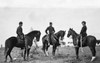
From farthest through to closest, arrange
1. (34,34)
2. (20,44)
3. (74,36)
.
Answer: (34,34)
(74,36)
(20,44)

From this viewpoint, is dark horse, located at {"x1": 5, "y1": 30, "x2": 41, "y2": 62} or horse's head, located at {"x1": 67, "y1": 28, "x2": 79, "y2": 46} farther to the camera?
horse's head, located at {"x1": 67, "y1": 28, "x2": 79, "y2": 46}

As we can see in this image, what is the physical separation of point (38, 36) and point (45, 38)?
8.84 feet

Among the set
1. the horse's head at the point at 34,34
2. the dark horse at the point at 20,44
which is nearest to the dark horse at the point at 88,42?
the horse's head at the point at 34,34

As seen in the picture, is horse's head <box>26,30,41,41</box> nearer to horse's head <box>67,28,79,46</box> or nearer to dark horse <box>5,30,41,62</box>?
dark horse <box>5,30,41,62</box>

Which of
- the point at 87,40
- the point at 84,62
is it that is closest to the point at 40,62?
the point at 84,62

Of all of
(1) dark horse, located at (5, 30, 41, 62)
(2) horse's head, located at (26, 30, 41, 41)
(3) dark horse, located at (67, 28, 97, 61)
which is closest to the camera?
(3) dark horse, located at (67, 28, 97, 61)

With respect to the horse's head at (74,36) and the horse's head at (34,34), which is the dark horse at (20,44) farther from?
the horse's head at (74,36)

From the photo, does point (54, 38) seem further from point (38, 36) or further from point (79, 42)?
point (79, 42)

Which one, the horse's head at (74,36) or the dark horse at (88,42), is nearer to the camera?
the dark horse at (88,42)

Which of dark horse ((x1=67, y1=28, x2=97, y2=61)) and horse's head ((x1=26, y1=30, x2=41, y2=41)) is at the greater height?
horse's head ((x1=26, y1=30, x2=41, y2=41))

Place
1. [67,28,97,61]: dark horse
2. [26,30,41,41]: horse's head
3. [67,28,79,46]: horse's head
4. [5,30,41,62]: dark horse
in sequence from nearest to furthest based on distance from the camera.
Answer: [67,28,97,61]: dark horse → [5,30,41,62]: dark horse → [67,28,79,46]: horse's head → [26,30,41,41]: horse's head

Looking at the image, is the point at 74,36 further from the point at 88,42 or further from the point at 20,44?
the point at 20,44

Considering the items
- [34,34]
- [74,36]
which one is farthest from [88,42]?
[34,34]

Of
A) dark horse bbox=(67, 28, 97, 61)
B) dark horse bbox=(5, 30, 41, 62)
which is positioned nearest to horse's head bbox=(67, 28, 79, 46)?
dark horse bbox=(67, 28, 97, 61)
